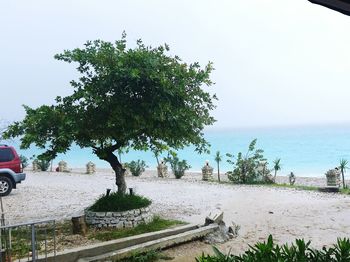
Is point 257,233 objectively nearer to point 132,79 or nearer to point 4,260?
point 132,79

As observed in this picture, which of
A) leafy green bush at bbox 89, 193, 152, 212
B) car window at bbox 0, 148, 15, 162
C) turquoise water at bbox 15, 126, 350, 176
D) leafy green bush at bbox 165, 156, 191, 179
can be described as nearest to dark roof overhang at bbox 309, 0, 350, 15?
leafy green bush at bbox 89, 193, 152, 212

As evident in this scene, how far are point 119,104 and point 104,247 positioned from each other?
358 centimetres

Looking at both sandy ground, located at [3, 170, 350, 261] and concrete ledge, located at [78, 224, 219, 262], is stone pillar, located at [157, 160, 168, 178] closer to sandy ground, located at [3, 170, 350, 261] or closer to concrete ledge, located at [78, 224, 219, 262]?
sandy ground, located at [3, 170, 350, 261]

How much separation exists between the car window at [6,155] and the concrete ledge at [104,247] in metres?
10.2

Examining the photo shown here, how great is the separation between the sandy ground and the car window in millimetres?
1671

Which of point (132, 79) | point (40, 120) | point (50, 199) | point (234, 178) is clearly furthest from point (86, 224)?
point (234, 178)

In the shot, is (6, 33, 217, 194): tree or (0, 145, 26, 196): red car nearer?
(6, 33, 217, 194): tree

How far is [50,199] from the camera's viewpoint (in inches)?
657

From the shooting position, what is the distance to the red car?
16875 millimetres

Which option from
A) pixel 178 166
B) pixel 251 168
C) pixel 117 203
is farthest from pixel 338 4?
pixel 178 166

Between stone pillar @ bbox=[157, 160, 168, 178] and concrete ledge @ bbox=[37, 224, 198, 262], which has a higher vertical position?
stone pillar @ bbox=[157, 160, 168, 178]

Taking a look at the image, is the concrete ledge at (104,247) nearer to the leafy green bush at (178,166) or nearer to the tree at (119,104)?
the tree at (119,104)

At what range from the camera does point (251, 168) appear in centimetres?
2188

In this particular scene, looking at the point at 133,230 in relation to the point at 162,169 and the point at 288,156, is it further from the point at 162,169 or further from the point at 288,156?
the point at 288,156
